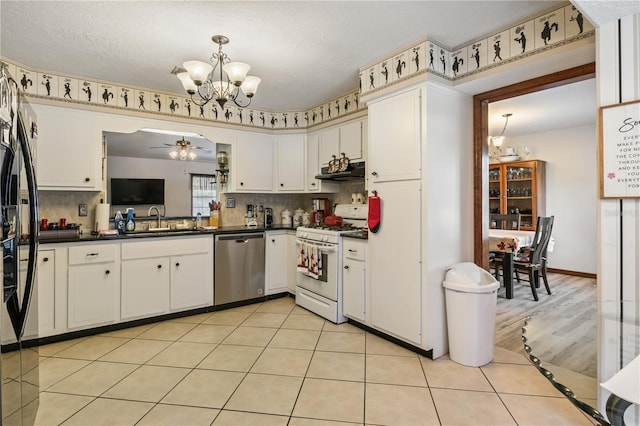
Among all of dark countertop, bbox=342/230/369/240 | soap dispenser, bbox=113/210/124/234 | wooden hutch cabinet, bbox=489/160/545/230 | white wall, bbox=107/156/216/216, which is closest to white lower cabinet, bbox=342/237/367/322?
dark countertop, bbox=342/230/369/240

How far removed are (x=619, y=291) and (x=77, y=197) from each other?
4462 millimetres

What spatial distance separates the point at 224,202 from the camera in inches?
171

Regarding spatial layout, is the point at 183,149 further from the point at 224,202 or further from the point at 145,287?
the point at 145,287

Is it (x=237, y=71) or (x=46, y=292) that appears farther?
(x=46, y=292)

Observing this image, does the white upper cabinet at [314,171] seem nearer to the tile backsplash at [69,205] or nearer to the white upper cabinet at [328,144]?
the white upper cabinet at [328,144]

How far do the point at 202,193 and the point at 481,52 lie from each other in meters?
3.35

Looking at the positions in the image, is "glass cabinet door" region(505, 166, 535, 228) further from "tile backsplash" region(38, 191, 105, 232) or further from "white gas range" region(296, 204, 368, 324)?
"tile backsplash" region(38, 191, 105, 232)

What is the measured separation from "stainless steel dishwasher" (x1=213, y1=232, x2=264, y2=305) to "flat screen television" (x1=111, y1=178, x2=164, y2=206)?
3.13ft

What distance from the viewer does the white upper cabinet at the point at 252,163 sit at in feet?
13.6

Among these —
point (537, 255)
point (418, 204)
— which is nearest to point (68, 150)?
point (418, 204)

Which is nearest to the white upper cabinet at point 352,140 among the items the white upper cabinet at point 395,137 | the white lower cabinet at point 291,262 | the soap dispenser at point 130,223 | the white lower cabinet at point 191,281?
the white upper cabinet at point 395,137

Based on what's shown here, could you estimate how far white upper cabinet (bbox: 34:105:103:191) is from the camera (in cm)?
303

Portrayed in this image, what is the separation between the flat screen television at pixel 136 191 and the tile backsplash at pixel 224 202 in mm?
149

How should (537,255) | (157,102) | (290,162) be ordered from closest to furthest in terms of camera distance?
1. (157,102)
2. (537,255)
3. (290,162)
